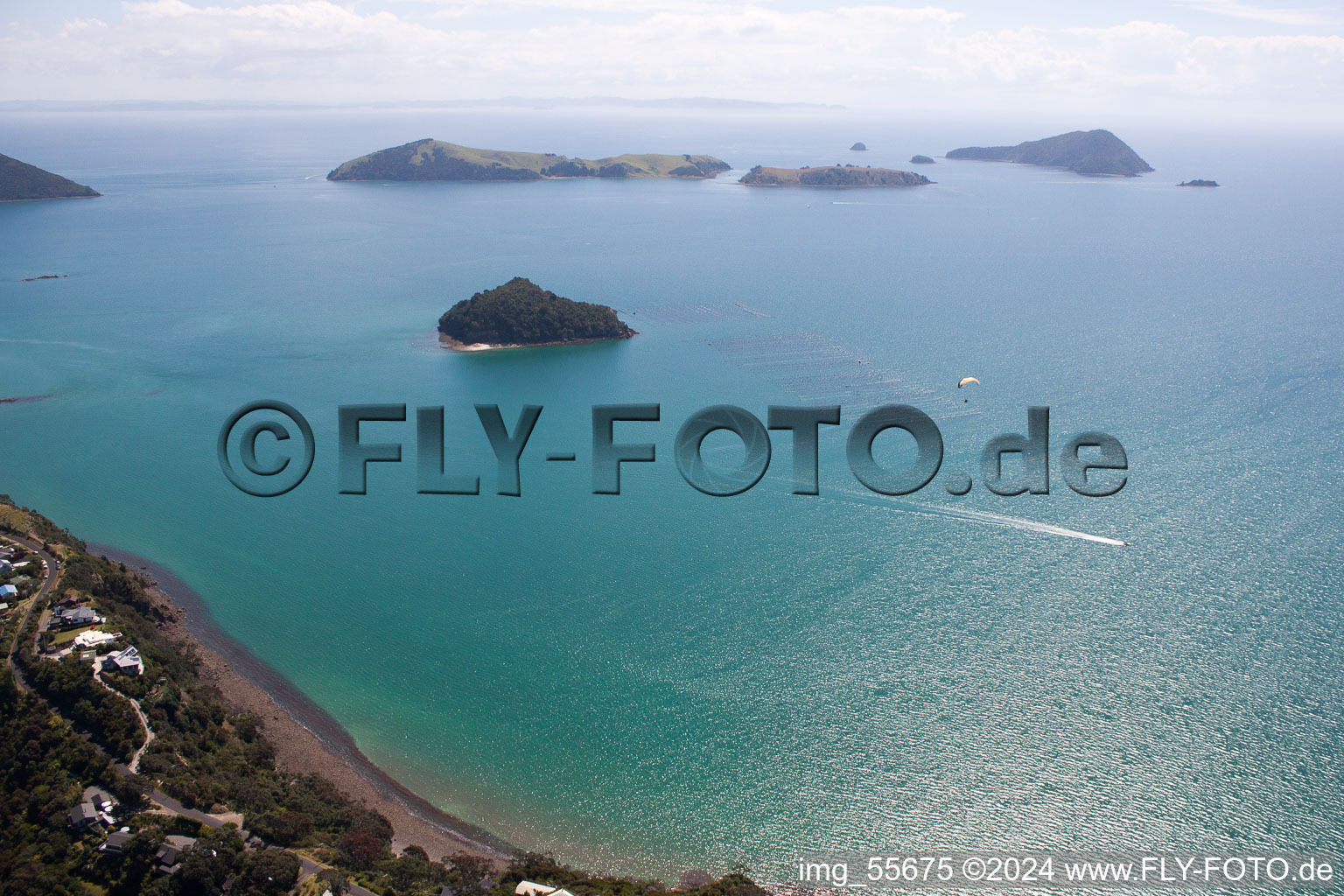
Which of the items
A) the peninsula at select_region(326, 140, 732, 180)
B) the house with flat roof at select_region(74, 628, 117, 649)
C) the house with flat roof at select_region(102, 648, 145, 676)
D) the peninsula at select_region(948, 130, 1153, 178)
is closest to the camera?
the house with flat roof at select_region(102, 648, 145, 676)

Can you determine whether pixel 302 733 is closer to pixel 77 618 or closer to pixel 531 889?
pixel 77 618

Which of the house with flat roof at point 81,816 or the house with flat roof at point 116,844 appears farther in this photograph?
the house with flat roof at point 81,816

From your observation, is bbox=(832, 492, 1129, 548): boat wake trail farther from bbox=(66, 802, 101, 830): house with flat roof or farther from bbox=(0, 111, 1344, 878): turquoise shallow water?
bbox=(66, 802, 101, 830): house with flat roof

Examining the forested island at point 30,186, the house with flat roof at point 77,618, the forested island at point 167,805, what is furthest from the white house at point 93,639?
the forested island at point 30,186

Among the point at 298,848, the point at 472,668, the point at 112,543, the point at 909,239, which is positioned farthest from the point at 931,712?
the point at 909,239

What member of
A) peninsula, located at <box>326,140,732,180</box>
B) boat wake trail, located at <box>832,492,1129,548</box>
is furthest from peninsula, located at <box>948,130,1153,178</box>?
boat wake trail, located at <box>832,492,1129,548</box>

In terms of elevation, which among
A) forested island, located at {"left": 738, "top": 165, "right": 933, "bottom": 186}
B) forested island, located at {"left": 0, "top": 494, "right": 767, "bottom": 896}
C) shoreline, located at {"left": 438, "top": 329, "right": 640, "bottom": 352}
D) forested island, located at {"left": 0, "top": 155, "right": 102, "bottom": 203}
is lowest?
forested island, located at {"left": 0, "top": 494, "right": 767, "bottom": 896}

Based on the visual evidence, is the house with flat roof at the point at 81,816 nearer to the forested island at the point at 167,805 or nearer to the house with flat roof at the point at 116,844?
the forested island at the point at 167,805
